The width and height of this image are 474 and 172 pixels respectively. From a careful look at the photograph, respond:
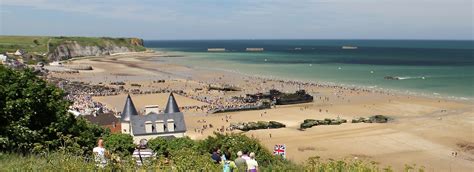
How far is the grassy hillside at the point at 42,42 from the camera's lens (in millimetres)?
128250

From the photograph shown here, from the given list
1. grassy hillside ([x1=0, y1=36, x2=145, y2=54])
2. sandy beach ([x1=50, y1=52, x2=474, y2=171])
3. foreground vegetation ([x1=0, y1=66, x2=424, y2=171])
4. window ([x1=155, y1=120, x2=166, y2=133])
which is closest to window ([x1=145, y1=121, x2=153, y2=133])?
window ([x1=155, y1=120, x2=166, y2=133])

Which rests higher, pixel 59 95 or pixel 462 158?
pixel 59 95

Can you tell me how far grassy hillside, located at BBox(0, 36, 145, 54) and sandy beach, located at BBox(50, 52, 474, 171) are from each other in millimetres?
65152

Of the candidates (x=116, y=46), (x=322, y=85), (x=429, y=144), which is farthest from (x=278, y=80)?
(x=116, y=46)

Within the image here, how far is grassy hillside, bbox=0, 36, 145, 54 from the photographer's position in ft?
421

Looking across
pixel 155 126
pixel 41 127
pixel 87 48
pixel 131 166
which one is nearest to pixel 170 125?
pixel 155 126

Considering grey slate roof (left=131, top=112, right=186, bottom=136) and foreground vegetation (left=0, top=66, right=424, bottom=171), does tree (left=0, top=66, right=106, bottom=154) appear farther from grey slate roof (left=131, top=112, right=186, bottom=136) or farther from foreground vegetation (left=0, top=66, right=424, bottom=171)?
grey slate roof (left=131, top=112, right=186, bottom=136)

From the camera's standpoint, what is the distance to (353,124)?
4294 cm

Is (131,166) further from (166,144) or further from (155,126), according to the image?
(155,126)

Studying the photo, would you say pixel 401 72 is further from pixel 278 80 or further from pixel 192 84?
pixel 192 84

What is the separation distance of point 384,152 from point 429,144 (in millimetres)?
5048

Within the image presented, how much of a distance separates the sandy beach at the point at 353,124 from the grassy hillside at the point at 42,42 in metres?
65.2

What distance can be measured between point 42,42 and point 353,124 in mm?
134541

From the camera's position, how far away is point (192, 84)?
75.6 m
